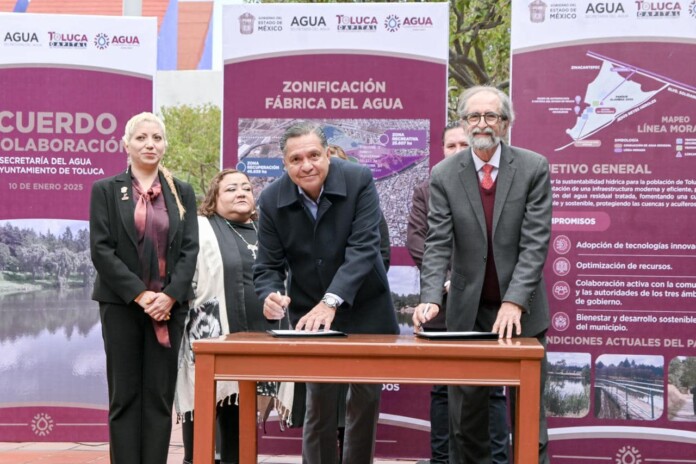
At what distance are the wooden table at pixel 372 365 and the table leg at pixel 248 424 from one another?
2.13 feet

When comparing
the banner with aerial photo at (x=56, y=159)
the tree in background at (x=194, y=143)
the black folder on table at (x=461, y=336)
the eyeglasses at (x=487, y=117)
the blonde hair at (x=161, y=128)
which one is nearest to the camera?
the black folder on table at (x=461, y=336)

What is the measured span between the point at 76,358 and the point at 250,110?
1824mm

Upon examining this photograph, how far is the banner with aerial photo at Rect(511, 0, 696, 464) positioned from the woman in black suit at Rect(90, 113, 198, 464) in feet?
6.42

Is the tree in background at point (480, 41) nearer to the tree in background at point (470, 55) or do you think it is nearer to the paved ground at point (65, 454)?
the tree in background at point (470, 55)

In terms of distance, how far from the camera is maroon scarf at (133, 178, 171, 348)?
497 centimetres

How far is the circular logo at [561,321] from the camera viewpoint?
571cm

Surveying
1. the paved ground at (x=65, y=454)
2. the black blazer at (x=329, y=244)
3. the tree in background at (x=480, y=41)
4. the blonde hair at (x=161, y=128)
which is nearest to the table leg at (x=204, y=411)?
the black blazer at (x=329, y=244)

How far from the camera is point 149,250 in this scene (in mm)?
5020

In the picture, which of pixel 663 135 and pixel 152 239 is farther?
pixel 663 135

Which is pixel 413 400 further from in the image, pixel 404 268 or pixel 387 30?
pixel 387 30

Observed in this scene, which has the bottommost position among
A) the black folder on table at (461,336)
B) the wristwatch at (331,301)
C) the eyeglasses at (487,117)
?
the black folder on table at (461,336)

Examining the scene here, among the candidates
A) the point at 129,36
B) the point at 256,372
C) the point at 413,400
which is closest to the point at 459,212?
the point at 256,372

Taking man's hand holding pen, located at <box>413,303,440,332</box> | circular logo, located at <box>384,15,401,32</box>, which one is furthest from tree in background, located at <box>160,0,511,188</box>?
man's hand holding pen, located at <box>413,303,440,332</box>

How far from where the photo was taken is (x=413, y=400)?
6.05 metres
